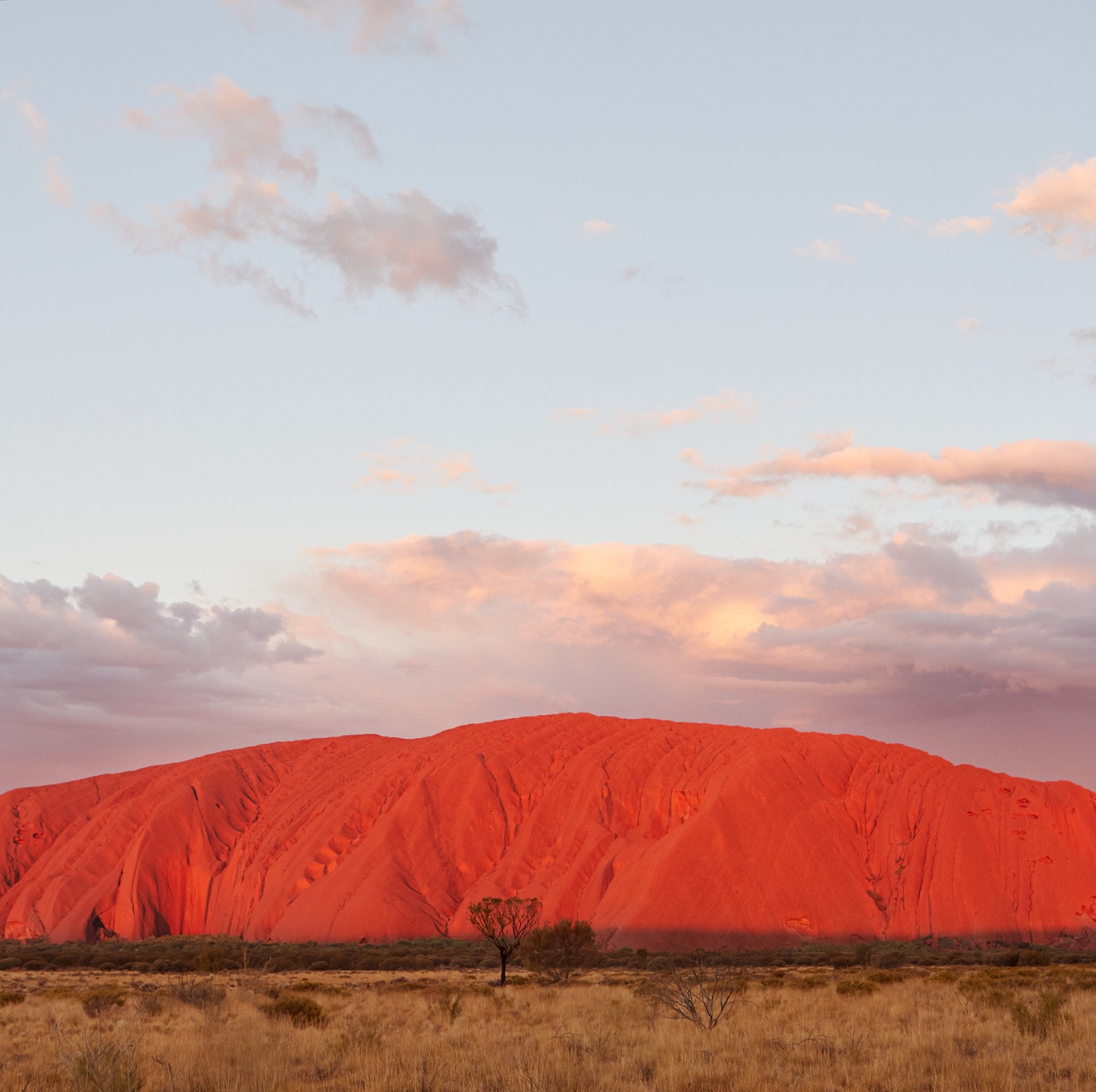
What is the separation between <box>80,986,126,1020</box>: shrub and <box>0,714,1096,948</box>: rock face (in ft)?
185

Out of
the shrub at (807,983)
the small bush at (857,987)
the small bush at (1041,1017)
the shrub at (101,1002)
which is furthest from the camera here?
the shrub at (807,983)

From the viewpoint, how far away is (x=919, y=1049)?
593 inches

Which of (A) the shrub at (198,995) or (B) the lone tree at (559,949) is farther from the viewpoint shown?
(B) the lone tree at (559,949)

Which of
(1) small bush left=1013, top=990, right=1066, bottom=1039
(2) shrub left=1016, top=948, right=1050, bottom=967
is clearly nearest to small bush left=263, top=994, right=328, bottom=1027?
(1) small bush left=1013, top=990, right=1066, bottom=1039

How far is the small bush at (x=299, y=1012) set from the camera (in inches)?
827

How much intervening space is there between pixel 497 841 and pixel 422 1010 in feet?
265

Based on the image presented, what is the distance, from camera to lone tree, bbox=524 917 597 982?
45.2 metres

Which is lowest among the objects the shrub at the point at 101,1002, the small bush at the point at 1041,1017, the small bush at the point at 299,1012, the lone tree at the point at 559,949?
the lone tree at the point at 559,949

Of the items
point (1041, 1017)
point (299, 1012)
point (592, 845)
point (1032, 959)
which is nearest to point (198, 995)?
point (299, 1012)

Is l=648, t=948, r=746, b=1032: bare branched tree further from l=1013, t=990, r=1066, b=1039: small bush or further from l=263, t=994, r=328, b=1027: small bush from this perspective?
l=263, t=994, r=328, b=1027: small bush

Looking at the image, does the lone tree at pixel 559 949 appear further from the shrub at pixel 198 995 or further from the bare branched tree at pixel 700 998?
the shrub at pixel 198 995

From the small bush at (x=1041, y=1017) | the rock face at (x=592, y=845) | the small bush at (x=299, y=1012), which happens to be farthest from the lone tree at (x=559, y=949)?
the rock face at (x=592, y=845)

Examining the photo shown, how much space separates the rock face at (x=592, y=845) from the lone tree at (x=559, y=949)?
112 feet

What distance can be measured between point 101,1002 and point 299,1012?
9588 millimetres
